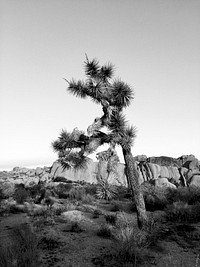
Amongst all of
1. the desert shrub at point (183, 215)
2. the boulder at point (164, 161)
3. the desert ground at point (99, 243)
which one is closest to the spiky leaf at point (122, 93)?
the desert ground at point (99, 243)

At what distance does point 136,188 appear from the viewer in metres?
7.46

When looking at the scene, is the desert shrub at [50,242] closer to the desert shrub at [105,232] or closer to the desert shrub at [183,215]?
the desert shrub at [105,232]

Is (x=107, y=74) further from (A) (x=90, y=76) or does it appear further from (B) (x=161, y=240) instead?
(B) (x=161, y=240)

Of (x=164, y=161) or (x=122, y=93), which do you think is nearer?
(x=122, y=93)

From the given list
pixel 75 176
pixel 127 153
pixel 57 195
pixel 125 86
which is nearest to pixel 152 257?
pixel 127 153

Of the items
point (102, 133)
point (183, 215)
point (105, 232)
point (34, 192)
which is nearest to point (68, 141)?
point (102, 133)

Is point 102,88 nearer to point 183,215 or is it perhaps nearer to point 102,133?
point 102,133

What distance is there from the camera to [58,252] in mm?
5281

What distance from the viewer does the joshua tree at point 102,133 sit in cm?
750

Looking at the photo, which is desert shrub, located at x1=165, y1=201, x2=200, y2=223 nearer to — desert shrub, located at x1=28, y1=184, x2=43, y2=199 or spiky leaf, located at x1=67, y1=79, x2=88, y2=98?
spiky leaf, located at x1=67, y1=79, x2=88, y2=98

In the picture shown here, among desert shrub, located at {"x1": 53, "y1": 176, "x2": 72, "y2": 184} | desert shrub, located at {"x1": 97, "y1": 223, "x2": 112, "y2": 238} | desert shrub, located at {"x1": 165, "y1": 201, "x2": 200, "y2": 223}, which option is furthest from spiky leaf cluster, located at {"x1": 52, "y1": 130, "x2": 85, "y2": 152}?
desert shrub, located at {"x1": 53, "y1": 176, "x2": 72, "y2": 184}

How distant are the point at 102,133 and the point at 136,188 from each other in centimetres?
256

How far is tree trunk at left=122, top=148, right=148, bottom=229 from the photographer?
23.8 feet

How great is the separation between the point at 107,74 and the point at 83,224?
654cm
